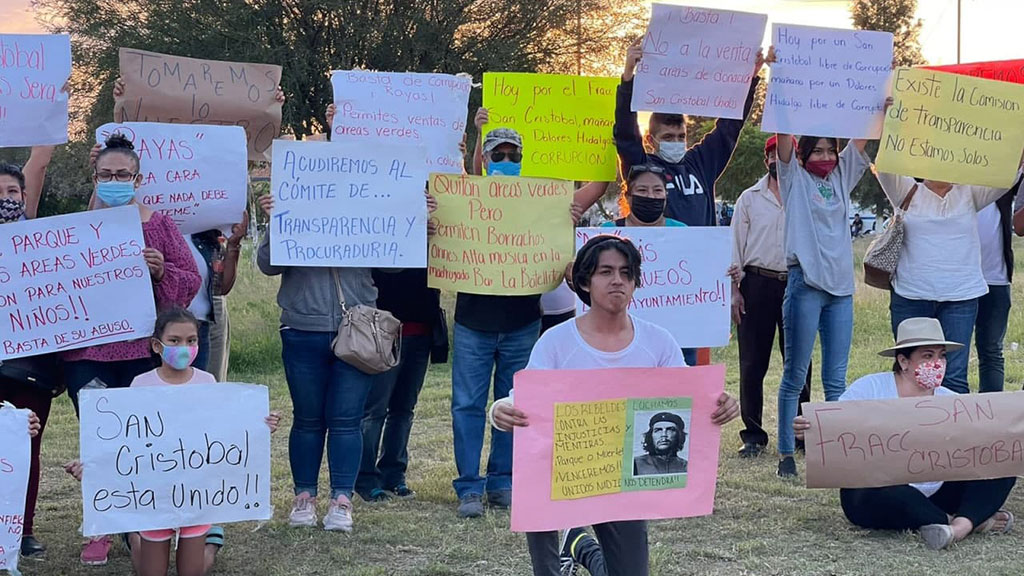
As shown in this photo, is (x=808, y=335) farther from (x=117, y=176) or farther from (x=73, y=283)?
(x=73, y=283)

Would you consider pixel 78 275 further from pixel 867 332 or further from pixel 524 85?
pixel 867 332

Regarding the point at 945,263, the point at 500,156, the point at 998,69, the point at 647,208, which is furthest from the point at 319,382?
the point at 998,69

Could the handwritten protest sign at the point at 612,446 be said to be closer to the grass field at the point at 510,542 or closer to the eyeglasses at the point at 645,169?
the grass field at the point at 510,542

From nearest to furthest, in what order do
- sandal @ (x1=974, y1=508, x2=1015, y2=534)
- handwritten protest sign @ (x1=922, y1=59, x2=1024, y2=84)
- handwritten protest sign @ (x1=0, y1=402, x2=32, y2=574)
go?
handwritten protest sign @ (x1=0, y1=402, x2=32, y2=574)
sandal @ (x1=974, y1=508, x2=1015, y2=534)
handwritten protest sign @ (x1=922, y1=59, x2=1024, y2=84)

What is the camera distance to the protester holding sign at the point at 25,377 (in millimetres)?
5387

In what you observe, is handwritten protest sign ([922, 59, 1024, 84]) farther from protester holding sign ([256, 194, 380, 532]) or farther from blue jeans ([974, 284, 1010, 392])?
protester holding sign ([256, 194, 380, 532])

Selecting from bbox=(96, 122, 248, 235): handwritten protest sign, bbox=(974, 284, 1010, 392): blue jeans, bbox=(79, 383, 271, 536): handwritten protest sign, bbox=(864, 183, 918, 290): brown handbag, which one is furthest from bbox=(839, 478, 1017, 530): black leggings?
bbox=(96, 122, 248, 235): handwritten protest sign

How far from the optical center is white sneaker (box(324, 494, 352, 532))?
19.5ft

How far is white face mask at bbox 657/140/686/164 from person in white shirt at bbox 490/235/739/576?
227cm

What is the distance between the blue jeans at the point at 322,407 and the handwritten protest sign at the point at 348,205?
45cm

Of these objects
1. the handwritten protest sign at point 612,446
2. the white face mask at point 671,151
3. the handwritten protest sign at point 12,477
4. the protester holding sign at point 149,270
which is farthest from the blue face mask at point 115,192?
the white face mask at point 671,151

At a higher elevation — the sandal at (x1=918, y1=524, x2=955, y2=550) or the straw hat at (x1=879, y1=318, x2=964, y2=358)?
the straw hat at (x1=879, y1=318, x2=964, y2=358)

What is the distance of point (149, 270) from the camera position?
544cm

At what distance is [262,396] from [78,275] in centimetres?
116
